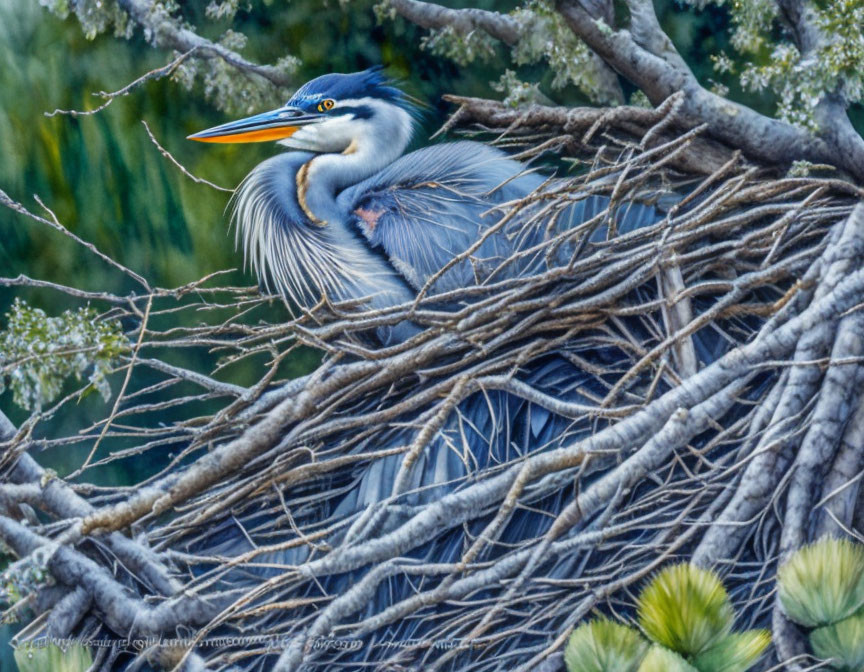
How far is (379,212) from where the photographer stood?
1.89 meters

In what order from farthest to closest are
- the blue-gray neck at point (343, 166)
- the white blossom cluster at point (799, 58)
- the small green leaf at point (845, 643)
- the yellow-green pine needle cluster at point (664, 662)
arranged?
the blue-gray neck at point (343, 166), the white blossom cluster at point (799, 58), the small green leaf at point (845, 643), the yellow-green pine needle cluster at point (664, 662)

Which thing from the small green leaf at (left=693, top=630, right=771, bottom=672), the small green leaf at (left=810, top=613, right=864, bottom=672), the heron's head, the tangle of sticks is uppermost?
the heron's head

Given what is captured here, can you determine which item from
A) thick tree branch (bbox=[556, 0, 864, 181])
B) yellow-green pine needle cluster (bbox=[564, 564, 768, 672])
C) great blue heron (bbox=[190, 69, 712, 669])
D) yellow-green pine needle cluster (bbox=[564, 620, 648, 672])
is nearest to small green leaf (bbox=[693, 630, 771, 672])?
yellow-green pine needle cluster (bbox=[564, 564, 768, 672])

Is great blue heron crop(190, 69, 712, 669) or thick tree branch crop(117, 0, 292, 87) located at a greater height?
thick tree branch crop(117, 0, 292, 87)

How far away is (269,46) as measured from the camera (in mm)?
1882

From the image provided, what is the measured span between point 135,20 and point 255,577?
3.58 ft

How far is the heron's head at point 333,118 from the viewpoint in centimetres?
187

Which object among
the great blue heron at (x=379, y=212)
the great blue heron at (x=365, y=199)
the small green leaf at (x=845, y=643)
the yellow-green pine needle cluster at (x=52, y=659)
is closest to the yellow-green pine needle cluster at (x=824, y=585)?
the small green leaf at (x=845, y=643)

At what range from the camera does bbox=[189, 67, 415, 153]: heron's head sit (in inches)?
73.7

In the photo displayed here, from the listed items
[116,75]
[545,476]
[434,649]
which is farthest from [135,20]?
[434,649]

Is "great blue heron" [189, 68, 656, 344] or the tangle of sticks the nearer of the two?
the tangle of sticks

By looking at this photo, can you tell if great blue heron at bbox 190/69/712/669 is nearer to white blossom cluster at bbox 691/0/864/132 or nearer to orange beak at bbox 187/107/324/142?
orange beak at bbox 187/107/324/142

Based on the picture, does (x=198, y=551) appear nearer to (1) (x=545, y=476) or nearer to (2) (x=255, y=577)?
(2) (x=255, y=577)

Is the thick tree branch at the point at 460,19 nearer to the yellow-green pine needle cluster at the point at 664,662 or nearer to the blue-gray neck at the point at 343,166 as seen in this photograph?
the blue-gray neck at the point at 343,166
